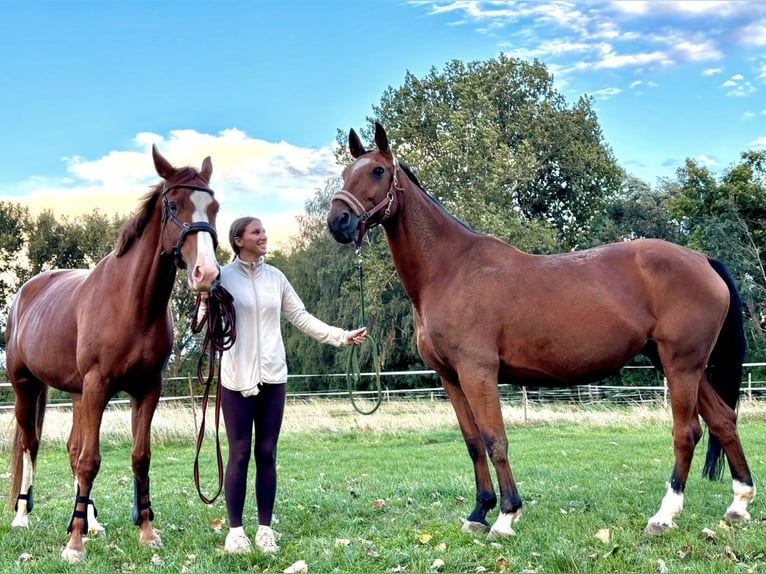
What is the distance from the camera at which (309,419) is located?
16172 mm

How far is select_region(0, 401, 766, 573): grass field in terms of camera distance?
4.14 metres

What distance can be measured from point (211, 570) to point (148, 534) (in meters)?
0.99

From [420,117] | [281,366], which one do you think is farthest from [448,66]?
[281,366]

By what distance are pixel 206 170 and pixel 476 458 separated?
2901 millimetres

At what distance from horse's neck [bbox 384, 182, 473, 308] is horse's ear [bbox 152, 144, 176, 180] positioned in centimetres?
161

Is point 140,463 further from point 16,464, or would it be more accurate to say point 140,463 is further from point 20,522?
point 16,464

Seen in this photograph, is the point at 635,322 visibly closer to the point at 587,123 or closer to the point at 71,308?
the point at 71,308

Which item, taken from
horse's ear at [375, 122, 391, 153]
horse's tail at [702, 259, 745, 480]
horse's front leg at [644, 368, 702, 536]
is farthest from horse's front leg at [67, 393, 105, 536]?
horse's tail at [702, 259, 745, 480]

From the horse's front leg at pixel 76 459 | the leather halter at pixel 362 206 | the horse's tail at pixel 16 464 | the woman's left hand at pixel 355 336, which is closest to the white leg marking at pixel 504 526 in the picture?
the woman's left hand at pixel 355 336

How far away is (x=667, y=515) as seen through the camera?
186 inches

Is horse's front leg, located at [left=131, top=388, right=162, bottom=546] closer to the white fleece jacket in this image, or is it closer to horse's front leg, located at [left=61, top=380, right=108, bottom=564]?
horse's front leg, located at [left=61, top=380, right=108, bottom=564]

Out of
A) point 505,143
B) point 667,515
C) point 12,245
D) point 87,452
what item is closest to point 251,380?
point 87,452

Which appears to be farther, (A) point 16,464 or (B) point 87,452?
(A) point 16,464

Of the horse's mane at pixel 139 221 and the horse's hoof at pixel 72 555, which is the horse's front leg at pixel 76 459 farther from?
the horse's mane at pixel 139 221
